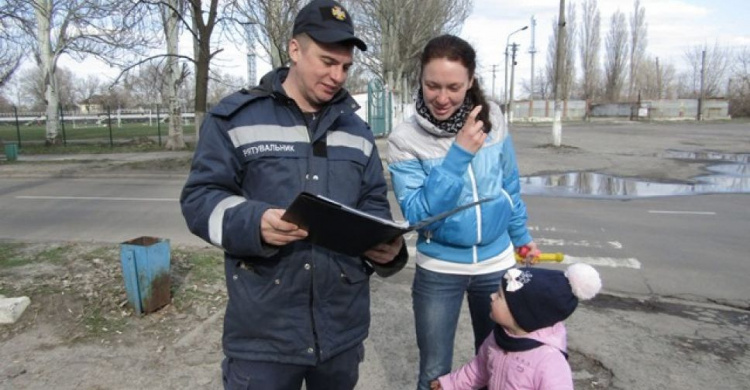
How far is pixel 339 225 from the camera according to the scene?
1.56 metres

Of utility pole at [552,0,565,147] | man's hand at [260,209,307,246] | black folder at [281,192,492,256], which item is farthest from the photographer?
utility pole at [552,0,565,147]

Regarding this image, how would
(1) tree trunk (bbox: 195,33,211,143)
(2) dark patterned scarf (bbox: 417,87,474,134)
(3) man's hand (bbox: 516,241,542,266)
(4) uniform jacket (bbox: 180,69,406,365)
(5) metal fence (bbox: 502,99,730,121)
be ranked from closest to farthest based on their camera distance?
(4) uniform jacket (bbox: 180,69,406,365) → (2) dark patterned scarf (bbox: 417,87,474,134) → (3) man's hand (bbox: 516,241,542,266) → (1) tree trunk (bbox: 195,33,211,143) → (5) metal fence (bbox: 502,99,730,121)

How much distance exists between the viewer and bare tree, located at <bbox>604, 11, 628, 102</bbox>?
61406mm

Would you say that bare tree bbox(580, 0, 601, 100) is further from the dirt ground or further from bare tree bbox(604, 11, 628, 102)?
the dirt ground

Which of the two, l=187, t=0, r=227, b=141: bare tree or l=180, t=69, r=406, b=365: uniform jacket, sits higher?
l=187, t=0, r=227, b=141: bare tree

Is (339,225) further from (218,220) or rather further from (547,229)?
(547,229)

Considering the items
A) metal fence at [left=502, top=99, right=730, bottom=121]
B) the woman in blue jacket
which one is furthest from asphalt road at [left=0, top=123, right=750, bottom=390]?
metal fence at [left=502, top=99, right=730, bottom=121]

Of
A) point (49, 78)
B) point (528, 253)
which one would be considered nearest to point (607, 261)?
point (528, 253)

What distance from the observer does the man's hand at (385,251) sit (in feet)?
6.23

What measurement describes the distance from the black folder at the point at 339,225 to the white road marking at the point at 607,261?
4.79 meters

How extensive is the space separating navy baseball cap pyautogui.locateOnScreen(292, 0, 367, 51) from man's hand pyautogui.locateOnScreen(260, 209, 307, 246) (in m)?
0.64

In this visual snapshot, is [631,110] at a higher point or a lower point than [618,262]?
higher

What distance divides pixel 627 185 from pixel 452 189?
11.5 m

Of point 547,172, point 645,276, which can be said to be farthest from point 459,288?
point 547,172
